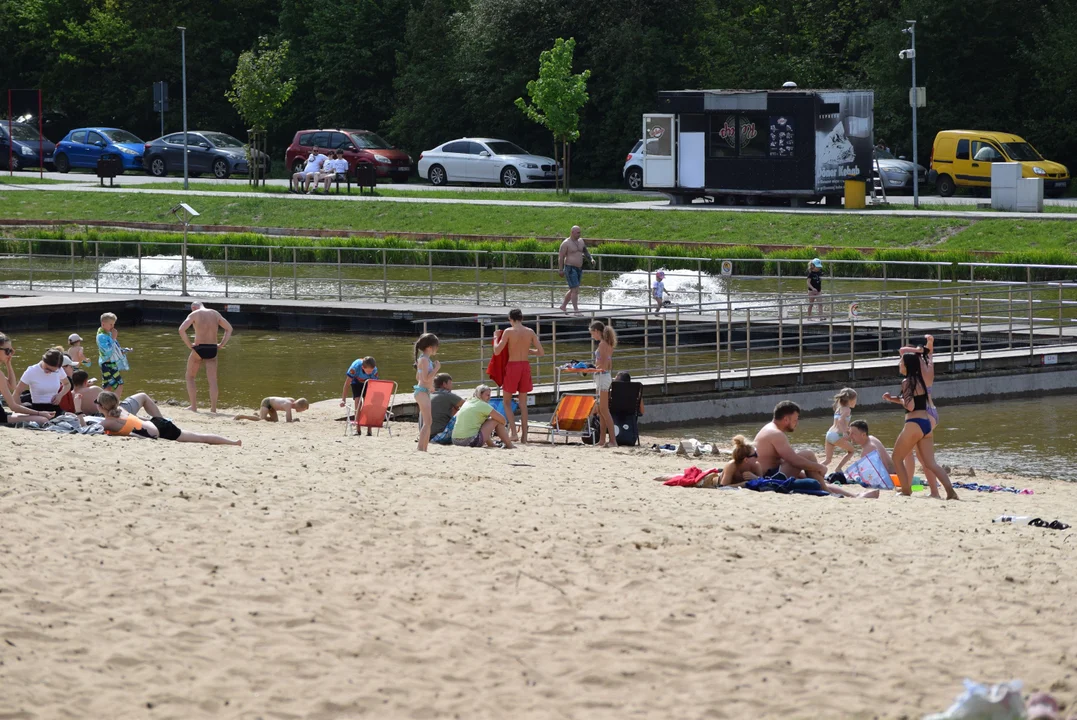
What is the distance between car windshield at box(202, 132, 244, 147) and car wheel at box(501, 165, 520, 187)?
9.87 metres

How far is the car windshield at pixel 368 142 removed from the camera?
4922cm

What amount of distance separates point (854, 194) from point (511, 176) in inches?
469

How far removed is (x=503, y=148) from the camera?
48.4 m

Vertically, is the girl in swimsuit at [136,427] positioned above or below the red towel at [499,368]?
below

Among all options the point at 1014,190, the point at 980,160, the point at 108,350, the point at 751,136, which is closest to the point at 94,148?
the point at 751,136

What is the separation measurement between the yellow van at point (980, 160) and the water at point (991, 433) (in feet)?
67.2

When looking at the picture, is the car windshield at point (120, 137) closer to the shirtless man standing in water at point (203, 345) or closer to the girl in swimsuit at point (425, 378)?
the shirtless man standing in water at point (203, 345)

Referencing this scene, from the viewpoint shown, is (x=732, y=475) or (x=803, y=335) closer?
(x=732, y=475)

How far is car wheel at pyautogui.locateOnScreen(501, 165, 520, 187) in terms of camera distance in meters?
47.3

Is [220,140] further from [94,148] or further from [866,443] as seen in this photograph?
[866,443]

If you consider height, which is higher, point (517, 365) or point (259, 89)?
point (259, 89)

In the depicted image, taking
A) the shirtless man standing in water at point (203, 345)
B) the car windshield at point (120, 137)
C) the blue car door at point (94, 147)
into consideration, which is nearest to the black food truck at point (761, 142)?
the car windshield at point (120, 137)

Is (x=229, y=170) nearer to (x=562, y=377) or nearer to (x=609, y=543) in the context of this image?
(x=562, y=377)

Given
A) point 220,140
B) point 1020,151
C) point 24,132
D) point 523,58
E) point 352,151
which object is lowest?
point 1020,151
